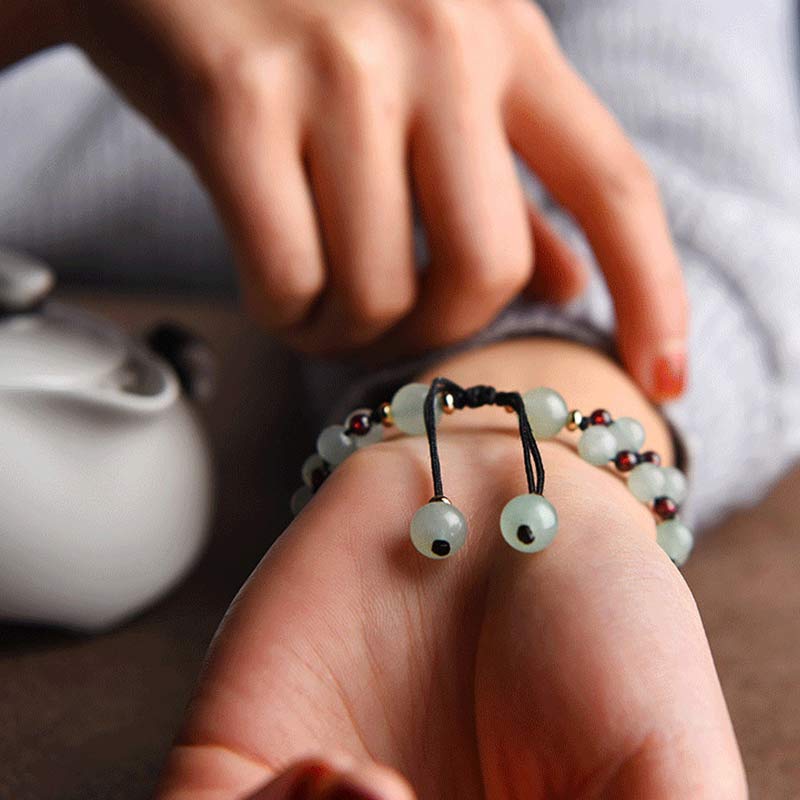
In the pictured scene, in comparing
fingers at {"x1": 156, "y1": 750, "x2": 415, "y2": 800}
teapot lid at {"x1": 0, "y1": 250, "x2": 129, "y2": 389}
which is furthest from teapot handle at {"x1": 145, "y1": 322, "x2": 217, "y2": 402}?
fingers at {"x1": 156, "y1": 750, "x2": 415, "y2": 800}

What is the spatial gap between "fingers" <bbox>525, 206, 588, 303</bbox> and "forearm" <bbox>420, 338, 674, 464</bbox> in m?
0.02

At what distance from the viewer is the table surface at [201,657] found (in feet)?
0.94

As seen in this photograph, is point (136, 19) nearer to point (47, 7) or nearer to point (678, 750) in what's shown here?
point (47, 7)

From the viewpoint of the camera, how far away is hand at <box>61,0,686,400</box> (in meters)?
0.36

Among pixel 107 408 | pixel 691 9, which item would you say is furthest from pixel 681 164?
pixel 107 408

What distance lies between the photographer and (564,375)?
15.4 inches

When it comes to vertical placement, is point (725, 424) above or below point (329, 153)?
below

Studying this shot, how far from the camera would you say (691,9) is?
0.58 metres

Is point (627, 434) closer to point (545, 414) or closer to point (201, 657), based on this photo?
point (545, 414)

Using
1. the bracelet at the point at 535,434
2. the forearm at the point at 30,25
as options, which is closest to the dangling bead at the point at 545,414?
the bracelet at the point at 535,434

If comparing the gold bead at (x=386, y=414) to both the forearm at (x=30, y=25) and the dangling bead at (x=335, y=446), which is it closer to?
the dangling bead at (x=335, y=446)

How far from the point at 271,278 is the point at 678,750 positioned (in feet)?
0.75

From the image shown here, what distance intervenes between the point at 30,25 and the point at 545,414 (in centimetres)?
26

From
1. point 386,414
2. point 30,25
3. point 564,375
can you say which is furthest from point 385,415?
point 30,25
